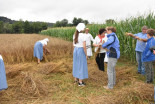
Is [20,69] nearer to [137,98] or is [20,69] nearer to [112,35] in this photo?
[112,35]

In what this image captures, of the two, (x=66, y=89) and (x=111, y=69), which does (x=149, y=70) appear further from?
(x=66, y=89)

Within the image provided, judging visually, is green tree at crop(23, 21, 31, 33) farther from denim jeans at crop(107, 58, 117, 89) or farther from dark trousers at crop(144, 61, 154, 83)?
dark trousers at crop(144, 61, 154, 83)

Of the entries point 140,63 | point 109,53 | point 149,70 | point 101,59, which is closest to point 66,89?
point 109,53

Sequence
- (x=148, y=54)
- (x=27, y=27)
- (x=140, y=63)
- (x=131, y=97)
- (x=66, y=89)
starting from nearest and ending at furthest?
(x=131, y=97), (x=148, y=54), (x=66, y=89), (x=140, y=63), (x=27, y=27)

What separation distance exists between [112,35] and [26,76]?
233cm

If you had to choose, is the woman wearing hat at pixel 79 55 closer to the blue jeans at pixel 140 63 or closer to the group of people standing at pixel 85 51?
the group of people standing at pixel 85 51

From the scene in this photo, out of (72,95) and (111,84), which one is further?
(111,84)

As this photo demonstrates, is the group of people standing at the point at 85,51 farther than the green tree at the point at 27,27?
No

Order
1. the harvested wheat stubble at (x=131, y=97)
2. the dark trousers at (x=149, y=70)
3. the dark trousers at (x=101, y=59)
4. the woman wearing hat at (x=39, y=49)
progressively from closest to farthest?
1. the harvested wheat stubble at (x=131, y=97)
2. the dark trousers at (x=149, y=70)
3. the dark trousers at (x=101, y=59)
4. the woman wearing hat at (x=39, y=49)

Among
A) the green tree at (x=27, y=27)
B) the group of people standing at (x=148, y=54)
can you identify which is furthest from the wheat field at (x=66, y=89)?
the green tree at (x=27, y=27)

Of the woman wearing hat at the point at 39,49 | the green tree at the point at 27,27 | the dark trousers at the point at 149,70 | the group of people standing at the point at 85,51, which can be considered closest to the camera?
the group of people standing at the point at 85,51

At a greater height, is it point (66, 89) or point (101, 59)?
point (101, 59)

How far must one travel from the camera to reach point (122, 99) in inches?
104

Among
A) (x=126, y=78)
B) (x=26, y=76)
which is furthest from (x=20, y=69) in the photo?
(x=126, y=78)
